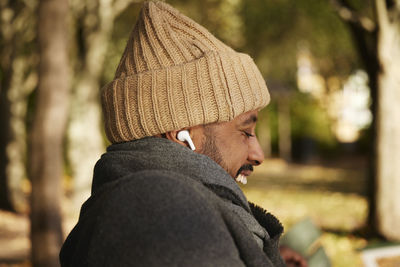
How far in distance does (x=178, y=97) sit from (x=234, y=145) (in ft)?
0.80

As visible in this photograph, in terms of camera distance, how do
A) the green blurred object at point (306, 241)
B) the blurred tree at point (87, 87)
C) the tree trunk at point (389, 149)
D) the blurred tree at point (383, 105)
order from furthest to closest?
the blurred tree at point (87, 87) < the tree trunk at point (389, 149) < the blurred tree at point (383, 105) < the green blurred object at point (306, 241)

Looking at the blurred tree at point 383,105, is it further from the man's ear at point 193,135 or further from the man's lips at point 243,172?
the man's ear at point 193,135

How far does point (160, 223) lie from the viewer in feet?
4.54

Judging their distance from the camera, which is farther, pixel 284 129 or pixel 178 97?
pixel 284 129

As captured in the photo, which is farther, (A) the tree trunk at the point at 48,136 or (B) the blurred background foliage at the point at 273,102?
(B) the blurred background foliage at the point at 273,102

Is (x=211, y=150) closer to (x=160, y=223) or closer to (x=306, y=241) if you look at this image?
(x=160, y=223)

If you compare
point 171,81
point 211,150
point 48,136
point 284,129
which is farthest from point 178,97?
point 284,129

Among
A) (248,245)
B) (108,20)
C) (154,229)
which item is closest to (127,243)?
(154,229)

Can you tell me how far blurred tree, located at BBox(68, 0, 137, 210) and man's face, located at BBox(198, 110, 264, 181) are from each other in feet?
35.6

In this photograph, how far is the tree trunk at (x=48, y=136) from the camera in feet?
18.7

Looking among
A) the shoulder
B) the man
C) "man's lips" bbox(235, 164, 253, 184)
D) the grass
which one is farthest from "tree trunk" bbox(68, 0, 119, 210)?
the shoulder

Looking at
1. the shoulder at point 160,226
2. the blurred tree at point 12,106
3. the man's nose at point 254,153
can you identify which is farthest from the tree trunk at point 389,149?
the blurred tree at point 12,106

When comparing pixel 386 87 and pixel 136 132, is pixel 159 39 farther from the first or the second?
pixel 386 87

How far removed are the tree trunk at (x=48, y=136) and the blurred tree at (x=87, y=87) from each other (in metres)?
6.49
